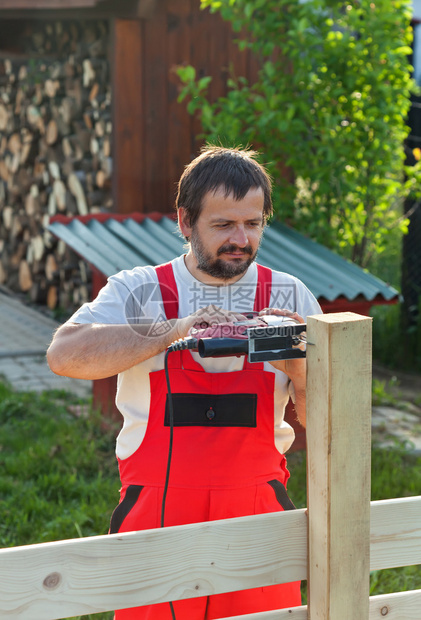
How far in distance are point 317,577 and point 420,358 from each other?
5.30m

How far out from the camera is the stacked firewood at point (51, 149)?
6.65m

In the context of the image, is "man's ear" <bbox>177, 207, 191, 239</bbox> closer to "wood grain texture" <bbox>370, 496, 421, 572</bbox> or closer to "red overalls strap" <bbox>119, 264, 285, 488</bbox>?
"red overalls strap" <bbox>119, 264, 285, 488</bbox>

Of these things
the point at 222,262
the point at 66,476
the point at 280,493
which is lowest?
the point at 66,476

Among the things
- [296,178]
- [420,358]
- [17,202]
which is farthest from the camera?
[17,202]

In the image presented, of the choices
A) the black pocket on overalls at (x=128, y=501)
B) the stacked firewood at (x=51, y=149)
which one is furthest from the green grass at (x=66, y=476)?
the stacked firewood at (x=51, y=149)

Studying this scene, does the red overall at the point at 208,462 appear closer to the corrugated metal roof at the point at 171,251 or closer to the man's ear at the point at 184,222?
the man's ear at the point at 184,222

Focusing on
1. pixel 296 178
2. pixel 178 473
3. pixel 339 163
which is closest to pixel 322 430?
pixel 178 473

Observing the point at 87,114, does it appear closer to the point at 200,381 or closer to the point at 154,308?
the point at 154,308

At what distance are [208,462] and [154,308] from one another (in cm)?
43

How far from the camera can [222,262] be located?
79.9 inches

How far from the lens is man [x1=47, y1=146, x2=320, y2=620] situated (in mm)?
1892

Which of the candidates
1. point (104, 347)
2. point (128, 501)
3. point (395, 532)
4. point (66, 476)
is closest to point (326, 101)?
point (66, 476)

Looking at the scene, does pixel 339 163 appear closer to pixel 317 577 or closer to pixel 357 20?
pixel 357 20

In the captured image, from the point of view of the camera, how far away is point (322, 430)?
1.46 meters
